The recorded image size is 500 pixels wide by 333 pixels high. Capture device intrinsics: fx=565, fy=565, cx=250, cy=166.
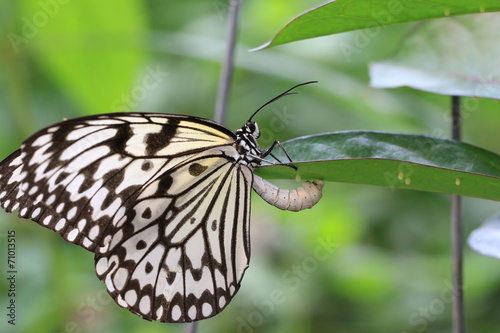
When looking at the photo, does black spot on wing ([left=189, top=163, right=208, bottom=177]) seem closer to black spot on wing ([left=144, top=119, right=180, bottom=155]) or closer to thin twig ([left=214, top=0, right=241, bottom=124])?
black spot on wing ([left=144, top=119, right=180, bottom=155])

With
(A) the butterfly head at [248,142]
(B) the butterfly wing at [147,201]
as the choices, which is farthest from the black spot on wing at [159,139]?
(A) the butterfly head at [248,142]

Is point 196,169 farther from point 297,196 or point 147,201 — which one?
point 297,196

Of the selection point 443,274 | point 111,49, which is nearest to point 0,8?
point 111,49

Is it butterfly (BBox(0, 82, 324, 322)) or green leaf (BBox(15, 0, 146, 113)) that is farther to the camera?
green leaf (BBox(15, 0, 146, 113))

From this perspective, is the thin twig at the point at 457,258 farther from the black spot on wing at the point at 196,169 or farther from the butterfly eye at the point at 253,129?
the black spot on wing at the point at 196,169

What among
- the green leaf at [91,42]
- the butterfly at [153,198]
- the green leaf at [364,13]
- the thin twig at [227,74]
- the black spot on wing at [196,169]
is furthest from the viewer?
the green leaf at [91,42]

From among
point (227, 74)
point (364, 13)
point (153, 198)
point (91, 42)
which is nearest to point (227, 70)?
point (227, 74)

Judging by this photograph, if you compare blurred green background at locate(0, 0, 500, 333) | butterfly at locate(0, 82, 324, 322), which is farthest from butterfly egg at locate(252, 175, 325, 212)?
blurred green background at locate(0, 0, 500, 333)
